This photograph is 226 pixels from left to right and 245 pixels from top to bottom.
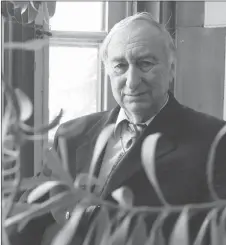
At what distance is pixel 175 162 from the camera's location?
582 mm

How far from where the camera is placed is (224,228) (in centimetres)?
58

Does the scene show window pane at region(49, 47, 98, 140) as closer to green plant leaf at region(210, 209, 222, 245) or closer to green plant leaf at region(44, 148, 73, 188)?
green plant leaf at region(44, 148, 73, 188)

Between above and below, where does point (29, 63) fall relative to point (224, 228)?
above

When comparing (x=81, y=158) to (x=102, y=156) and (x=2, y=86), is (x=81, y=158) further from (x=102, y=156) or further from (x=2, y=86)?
(x=2, y=86)

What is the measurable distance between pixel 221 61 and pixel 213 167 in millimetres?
152

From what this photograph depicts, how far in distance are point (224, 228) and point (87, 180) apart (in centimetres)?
21

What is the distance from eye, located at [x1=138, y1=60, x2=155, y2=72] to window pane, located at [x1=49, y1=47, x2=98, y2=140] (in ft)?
0.24

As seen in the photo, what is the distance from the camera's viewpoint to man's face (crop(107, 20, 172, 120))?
0.58 m

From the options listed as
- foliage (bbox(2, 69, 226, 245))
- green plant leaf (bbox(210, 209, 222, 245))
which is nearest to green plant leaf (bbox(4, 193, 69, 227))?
foliage (bbox(2, 69, 226, 245))

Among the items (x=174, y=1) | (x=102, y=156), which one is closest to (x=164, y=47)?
(x=174, y=1)

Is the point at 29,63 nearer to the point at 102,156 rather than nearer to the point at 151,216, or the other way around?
the point at 102,156

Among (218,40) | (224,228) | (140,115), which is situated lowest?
Answer: (224,228)

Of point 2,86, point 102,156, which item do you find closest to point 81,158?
point 102,156

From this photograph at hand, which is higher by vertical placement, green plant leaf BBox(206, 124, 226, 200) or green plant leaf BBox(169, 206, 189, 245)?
green plant leaf BBox(206, 124, 226, 200)
